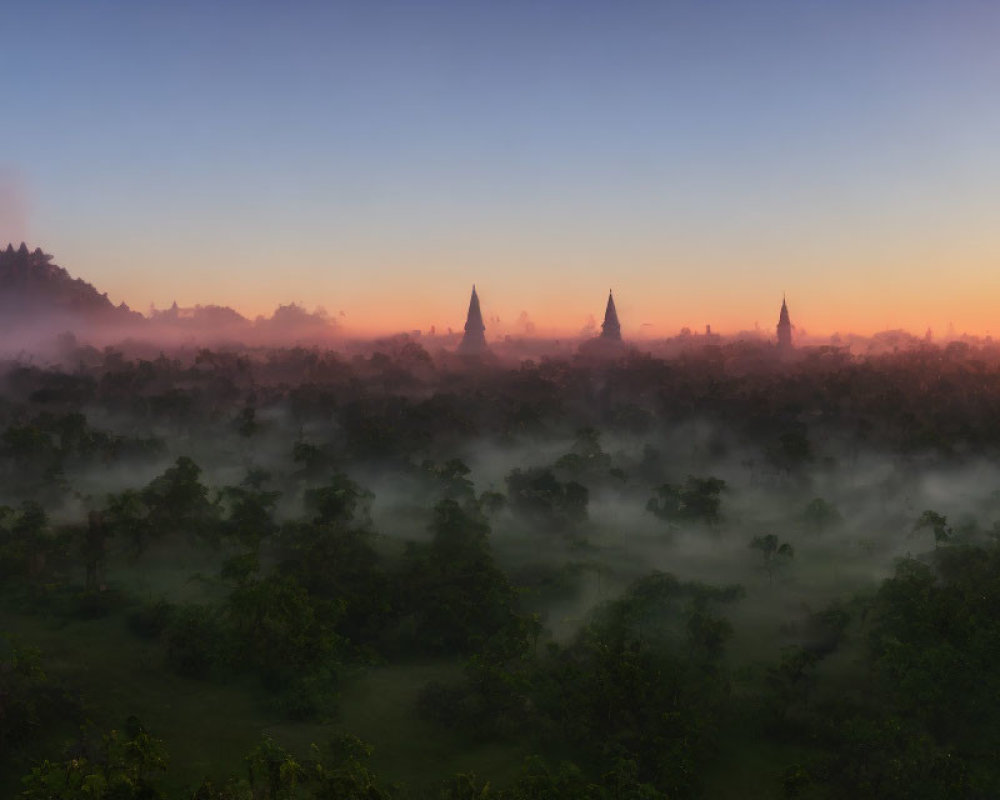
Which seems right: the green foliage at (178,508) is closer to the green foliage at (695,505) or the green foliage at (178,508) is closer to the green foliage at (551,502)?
the green foliage at (551,502)

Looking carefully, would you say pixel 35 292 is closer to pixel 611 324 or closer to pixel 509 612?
pixel 611 324

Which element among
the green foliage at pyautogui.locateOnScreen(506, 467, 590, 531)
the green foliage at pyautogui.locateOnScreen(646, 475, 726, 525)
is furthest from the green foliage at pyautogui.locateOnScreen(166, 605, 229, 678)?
the green foliage at pyautogui.locateOnScreen(646, 475, 726, 525)

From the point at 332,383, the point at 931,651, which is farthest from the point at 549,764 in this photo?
the point at 332,383

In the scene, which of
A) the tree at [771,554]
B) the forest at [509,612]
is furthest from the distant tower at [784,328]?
the tree at [771,554]

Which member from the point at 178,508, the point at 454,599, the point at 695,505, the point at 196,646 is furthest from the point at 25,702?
the point at 695,505

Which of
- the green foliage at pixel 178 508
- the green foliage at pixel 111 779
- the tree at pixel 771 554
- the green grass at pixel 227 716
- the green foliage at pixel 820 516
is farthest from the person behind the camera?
the green foliage at pixel 820 516

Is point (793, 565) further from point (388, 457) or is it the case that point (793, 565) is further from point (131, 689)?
point (131, 689)
